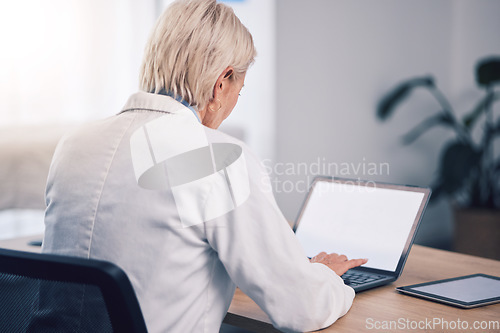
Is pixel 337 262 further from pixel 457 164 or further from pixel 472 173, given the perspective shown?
pixel 472 173

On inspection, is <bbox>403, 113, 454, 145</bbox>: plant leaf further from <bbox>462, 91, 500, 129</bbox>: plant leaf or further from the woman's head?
the woman's head

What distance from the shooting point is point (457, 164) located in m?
3.75

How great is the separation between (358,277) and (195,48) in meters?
0.61

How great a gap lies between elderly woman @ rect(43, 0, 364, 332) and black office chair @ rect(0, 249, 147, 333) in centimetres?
18

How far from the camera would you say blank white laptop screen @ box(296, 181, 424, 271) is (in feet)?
4.31

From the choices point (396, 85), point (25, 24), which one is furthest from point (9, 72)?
point (396, 85)

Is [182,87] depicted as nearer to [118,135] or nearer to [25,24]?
[118,135]

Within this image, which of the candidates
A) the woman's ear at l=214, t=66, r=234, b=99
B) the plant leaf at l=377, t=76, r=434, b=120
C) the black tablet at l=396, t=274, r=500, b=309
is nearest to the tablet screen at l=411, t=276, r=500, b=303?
the black tablet at l=396, t=274, r=500, b=309

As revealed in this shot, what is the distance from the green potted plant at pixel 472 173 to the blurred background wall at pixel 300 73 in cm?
18

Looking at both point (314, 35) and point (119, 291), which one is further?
point (314, 35)

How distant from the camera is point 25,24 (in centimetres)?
253

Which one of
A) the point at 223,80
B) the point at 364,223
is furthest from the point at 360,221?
the point at 223,80

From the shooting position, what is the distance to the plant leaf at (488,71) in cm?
369

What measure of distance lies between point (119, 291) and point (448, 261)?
96cm
